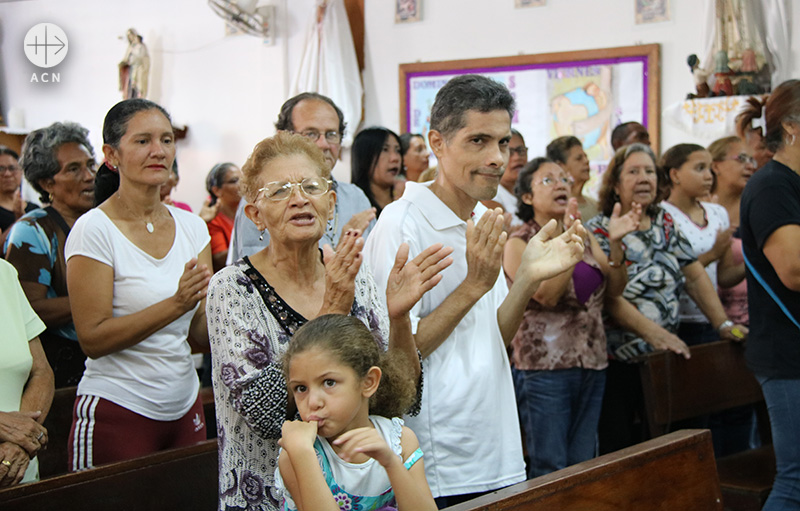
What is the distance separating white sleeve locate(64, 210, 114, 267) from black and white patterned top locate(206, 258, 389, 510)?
0.71 metres

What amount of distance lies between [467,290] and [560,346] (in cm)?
132

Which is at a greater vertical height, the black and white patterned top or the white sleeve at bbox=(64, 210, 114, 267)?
the white sleeve at bbox=(64, 210, 114, 267)

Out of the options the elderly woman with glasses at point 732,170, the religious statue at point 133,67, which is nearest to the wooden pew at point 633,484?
the elderly woman with glasses at point 732,170

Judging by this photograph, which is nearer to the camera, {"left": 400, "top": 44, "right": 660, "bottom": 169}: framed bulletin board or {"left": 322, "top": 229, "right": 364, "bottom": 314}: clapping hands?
{"left": 322, "top": 229, "right": 364, "bottom": 314}: clapping hands

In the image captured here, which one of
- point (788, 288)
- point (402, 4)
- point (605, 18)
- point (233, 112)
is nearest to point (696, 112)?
point (605, 18)

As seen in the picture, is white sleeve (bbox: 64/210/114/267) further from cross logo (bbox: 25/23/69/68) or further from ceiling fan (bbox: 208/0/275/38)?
ceiling fan (bbox: 208/0/275/38)

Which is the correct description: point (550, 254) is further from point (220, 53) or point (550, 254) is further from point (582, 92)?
point (220, 53)

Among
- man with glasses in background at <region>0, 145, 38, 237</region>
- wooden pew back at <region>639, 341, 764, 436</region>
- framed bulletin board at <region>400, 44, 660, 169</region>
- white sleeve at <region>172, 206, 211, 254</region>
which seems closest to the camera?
white sleeve at <region>172, 206, 211, 254</region>

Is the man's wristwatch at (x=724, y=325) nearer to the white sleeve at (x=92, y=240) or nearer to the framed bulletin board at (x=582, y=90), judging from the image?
the framed bulletin board at (x=582, y=90)

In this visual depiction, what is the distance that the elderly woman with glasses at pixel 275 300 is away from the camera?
1603 millimetres

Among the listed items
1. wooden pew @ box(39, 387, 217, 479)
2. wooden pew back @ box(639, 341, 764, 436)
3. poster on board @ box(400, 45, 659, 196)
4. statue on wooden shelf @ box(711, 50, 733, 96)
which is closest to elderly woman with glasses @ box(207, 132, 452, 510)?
wooden pew @ box(39, 387, 217, 479)

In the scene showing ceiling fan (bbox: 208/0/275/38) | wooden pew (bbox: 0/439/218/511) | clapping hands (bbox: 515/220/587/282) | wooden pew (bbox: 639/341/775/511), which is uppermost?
ceiling fan (bbox: 208/0/275/38)

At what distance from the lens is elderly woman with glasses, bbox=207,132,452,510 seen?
1.60m

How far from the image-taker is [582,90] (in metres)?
6.19
